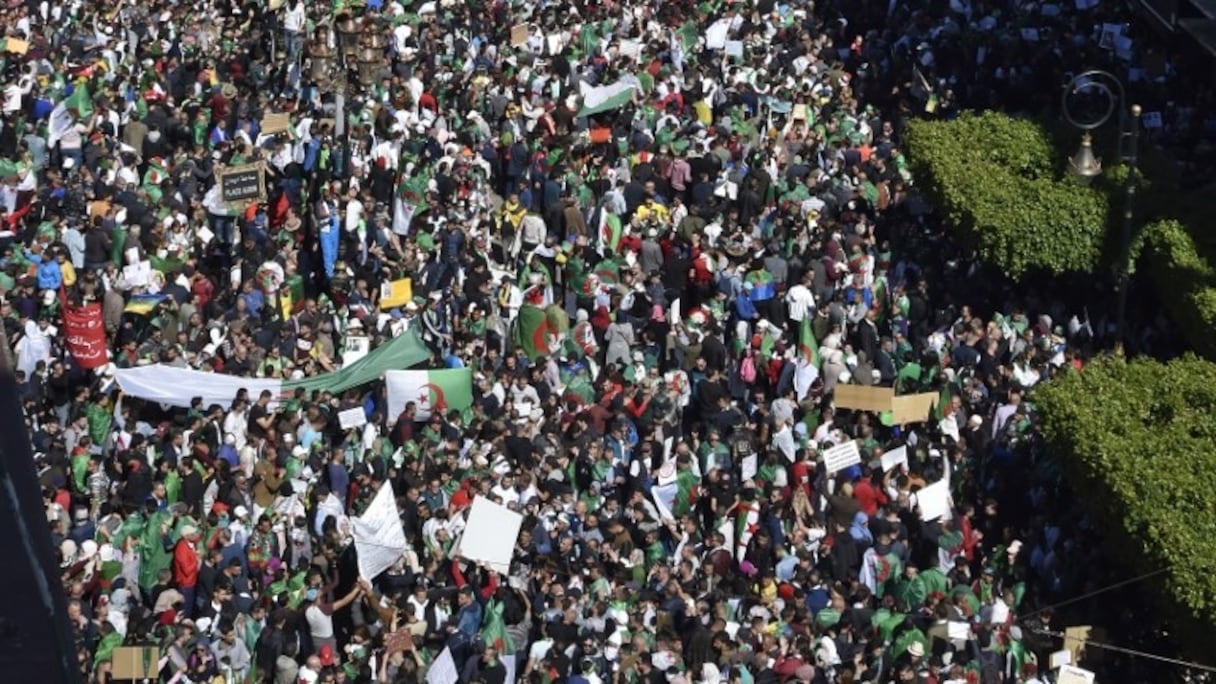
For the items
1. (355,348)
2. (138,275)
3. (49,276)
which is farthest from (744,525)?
(49,276)

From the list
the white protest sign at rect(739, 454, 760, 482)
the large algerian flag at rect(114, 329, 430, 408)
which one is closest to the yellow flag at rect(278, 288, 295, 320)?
the large algerian flag at rect(114, 329, 430, 408)

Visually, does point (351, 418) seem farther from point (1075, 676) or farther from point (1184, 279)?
point (1184, 279)

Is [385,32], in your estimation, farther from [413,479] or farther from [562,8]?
[413,479]

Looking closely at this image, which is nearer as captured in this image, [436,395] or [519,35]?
[436,395]

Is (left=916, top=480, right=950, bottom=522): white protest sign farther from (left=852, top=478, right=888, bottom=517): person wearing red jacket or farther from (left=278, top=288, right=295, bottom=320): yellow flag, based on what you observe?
(left=278, top=288, right=295, bottom=320): yellow flag

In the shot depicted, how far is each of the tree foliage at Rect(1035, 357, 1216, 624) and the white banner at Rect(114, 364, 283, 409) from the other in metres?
8.41

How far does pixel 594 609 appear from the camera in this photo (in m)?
22.1

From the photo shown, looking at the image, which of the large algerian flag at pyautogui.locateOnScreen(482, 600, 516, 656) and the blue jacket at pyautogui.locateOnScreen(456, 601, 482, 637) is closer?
the large algerian flag at pyautogui.locateOnScreen(482, 600, 516, 656)

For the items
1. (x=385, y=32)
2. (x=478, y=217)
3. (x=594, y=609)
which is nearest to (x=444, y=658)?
(x=594, y=609)

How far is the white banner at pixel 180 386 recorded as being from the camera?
26875mm

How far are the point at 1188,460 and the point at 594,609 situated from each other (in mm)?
6170

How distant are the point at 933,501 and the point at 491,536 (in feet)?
14.4

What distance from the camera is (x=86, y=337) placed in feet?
90.4

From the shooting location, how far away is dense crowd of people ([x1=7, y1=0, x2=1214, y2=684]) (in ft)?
73.4
